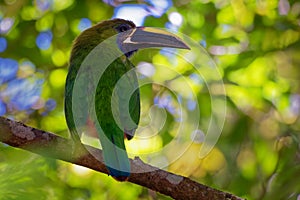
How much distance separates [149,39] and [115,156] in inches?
53.0

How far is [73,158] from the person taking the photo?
347 cm

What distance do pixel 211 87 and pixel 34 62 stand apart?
1.51m

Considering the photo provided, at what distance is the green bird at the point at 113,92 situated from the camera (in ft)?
11.5

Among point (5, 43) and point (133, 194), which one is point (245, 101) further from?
point (5, 43)

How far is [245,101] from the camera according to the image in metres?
5.32

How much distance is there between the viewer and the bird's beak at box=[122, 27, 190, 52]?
4398mm

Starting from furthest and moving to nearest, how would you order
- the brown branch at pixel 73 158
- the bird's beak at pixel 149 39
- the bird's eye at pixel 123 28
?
the bird's eye at pixel 123 28 < the bird's beak at pixel 149 39 < the brown branch at pixel 73 158

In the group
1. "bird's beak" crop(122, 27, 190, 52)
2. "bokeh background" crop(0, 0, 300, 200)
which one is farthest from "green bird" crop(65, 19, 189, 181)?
"bokeh background" crop(0, 0, 300, 200)

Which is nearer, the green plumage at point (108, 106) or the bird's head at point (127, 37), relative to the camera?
the green plumage at point (108, 106)

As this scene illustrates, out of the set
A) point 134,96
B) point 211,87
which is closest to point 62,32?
point 211,87

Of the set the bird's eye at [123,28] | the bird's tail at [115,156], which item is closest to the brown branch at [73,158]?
the bird's tail at [115,156]

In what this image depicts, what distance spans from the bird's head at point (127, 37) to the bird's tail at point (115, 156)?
3.43 ft

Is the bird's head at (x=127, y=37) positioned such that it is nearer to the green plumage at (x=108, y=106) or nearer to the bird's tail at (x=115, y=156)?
the green plumage at (x=108, y=106)

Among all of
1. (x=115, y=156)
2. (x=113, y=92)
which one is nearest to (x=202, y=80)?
(x=113, y=92)
